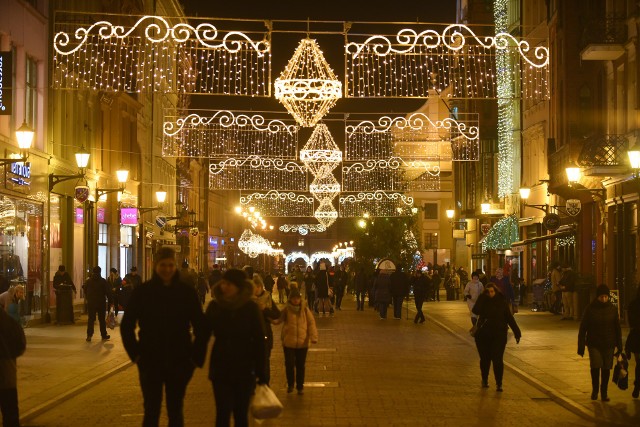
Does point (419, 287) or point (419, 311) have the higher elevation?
point (419, 287)

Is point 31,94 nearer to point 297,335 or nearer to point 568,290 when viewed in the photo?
point 568,290

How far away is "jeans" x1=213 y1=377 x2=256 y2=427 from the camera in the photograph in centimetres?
985

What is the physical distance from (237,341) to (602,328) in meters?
7.00

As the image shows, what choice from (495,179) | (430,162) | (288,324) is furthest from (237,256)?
(288,324)

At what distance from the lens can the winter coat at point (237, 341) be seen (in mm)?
9867

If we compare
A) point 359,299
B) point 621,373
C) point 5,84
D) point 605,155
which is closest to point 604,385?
point 621,373

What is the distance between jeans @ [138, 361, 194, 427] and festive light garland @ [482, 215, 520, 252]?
41245 mm

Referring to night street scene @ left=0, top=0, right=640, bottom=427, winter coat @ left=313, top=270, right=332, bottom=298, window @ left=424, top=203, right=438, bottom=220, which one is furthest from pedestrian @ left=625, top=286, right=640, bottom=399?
window @ left=424, top=203, right=438, bottom=220

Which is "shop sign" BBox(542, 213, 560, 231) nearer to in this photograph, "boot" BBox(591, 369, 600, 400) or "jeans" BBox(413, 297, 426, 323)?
"jeans" BBox(413, 297, 426, 323)

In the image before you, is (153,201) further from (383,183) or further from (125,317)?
(125,317)

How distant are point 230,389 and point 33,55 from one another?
24005 mm

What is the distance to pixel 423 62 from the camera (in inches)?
1027

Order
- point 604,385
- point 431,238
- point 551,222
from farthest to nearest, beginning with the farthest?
point 431,238 → point 551,222 → point 604,385

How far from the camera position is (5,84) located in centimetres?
2530
